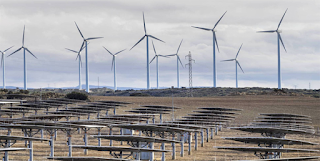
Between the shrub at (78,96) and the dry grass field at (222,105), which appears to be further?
the shrub at (78,96)

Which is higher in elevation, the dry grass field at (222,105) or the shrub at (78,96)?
the shrub at (78,96)

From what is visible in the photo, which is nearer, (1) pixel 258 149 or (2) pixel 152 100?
(1) pixel 258 149

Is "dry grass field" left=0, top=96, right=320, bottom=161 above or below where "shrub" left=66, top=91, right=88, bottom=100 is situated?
below

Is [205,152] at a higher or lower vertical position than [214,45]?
lower

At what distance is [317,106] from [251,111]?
20.1m

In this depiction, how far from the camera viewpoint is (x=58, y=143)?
83812mm

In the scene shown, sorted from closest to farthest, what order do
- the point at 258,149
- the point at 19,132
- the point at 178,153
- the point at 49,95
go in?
the point at 258,149
the point at 178,153
the point at 19,132
the point at 49,95

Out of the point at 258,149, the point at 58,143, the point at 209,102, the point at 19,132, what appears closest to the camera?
the point at 258,149

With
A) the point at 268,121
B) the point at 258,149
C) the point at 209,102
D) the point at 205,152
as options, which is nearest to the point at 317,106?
the point at 209,102

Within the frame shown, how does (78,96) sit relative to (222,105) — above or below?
above

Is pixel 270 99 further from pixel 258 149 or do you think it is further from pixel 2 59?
pixel 258 149

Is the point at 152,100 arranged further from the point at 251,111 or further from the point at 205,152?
the point at 205,152

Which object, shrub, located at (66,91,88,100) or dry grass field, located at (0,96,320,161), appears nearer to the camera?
dry grass field, located at (0,96,320,161)

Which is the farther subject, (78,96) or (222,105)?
(78,96)
